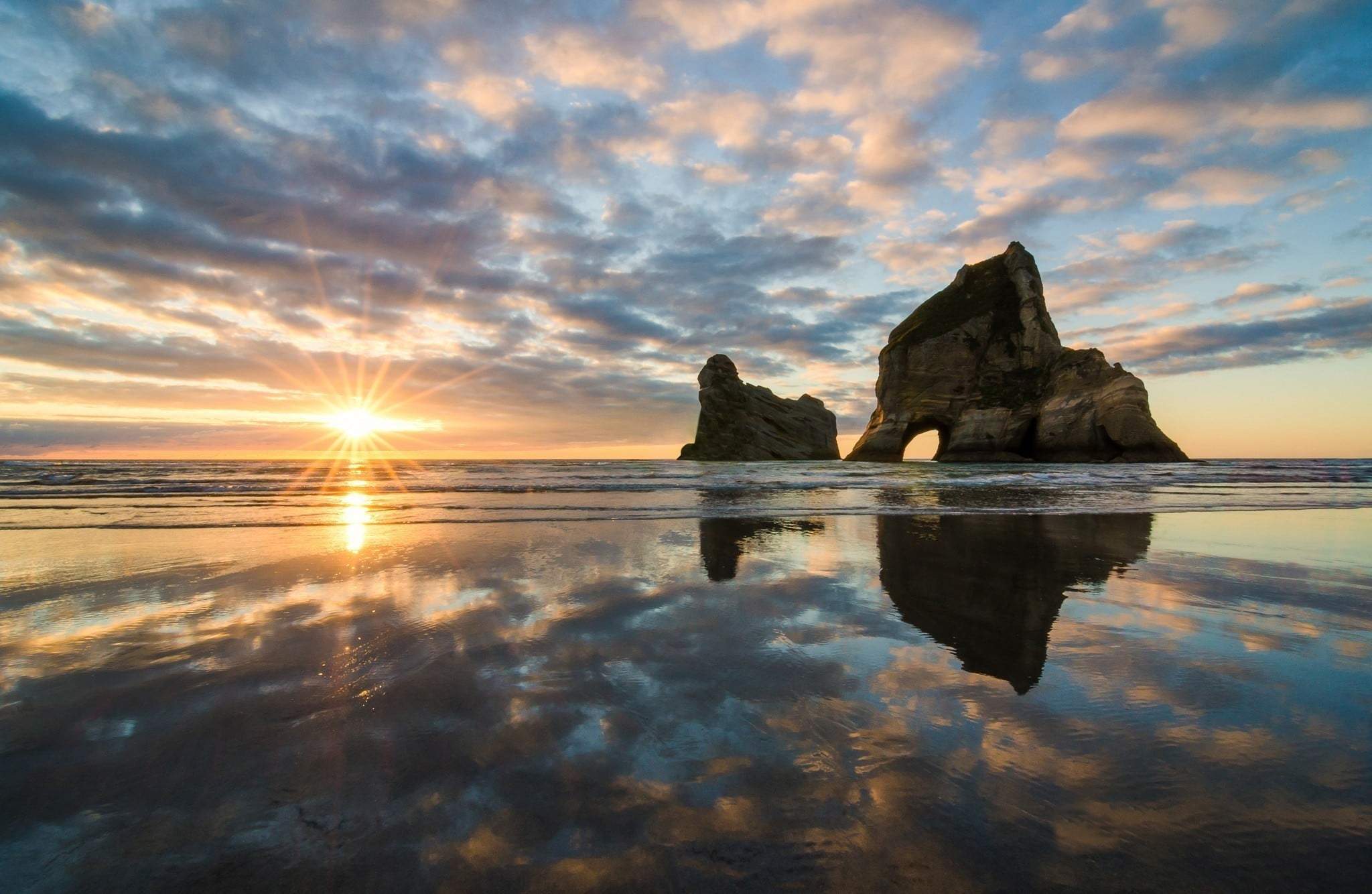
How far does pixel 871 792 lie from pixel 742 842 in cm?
58

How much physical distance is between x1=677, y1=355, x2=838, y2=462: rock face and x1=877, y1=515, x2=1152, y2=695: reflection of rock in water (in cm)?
7446

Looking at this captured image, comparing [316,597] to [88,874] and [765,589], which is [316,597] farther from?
[765,589]

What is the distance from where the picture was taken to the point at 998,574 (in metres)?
6.21

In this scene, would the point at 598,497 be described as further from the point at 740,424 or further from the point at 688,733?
the point at 740,424

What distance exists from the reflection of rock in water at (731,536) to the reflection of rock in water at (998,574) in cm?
162

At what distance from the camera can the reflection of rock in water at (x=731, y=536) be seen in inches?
261

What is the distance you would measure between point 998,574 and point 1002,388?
2680 inches

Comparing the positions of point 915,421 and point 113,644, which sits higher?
point 915,421

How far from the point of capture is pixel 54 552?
7.84 metres

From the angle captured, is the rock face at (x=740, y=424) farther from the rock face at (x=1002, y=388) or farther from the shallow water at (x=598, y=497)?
the shallow water at (x=598, y=497)

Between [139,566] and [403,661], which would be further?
[139,566]

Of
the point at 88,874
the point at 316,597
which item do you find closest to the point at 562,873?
the point at 88,874

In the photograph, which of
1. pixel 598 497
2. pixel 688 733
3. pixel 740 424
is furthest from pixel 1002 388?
pixel 688 733

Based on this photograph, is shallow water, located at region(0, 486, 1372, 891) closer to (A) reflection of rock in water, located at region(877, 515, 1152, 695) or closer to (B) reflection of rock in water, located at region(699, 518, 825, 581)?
(A) reflection of rock in water, located at region(877, 515, 1152, 695)
